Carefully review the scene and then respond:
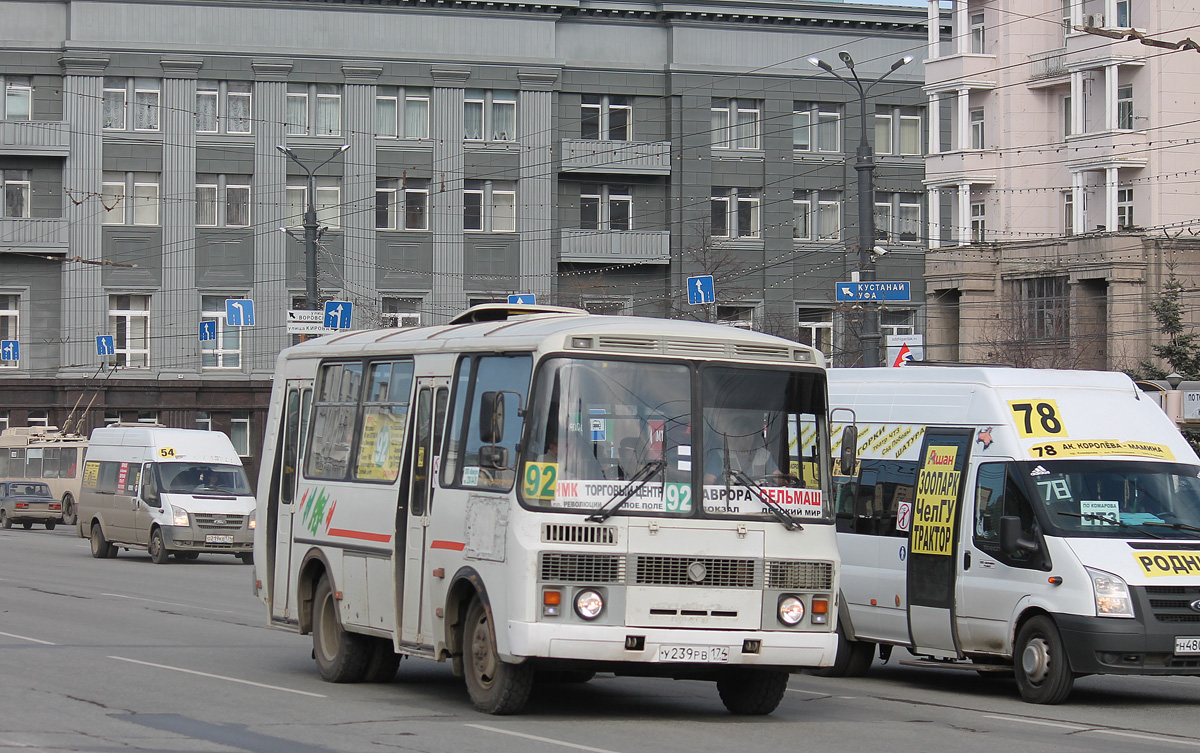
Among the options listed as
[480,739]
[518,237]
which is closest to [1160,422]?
[480,739]

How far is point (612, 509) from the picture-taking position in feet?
36.0

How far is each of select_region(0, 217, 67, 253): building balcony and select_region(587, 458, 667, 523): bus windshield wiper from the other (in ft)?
161

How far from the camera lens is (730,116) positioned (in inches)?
2376

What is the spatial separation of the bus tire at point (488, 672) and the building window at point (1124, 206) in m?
46.2

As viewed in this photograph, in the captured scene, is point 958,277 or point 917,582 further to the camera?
point 958,277

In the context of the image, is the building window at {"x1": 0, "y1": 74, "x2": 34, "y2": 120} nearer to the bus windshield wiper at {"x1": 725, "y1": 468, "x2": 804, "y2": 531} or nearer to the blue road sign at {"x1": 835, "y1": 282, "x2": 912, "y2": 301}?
the blue road sign at {"x1": 835, "y1": 282, "x2": 912, "y2": 301}

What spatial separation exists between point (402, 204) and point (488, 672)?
47.7 m

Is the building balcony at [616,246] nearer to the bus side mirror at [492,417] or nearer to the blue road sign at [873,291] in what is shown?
the blue road sign at [873,291]

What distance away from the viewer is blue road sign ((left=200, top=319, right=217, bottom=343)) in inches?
2119

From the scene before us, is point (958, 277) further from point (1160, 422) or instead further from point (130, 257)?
point (1160, 422)

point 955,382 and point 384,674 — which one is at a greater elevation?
point 955,382

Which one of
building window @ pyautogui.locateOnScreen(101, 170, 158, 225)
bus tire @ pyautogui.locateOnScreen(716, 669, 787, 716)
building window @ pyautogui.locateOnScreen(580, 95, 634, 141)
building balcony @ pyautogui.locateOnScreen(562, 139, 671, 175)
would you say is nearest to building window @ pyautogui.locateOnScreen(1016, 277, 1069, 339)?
building balcony @ pyautogui.locateOnScreen(562, 139, 671, 175)

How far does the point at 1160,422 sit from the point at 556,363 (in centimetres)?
603

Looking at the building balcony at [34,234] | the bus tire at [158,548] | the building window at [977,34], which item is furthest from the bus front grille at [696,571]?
the building window at [977,34]
